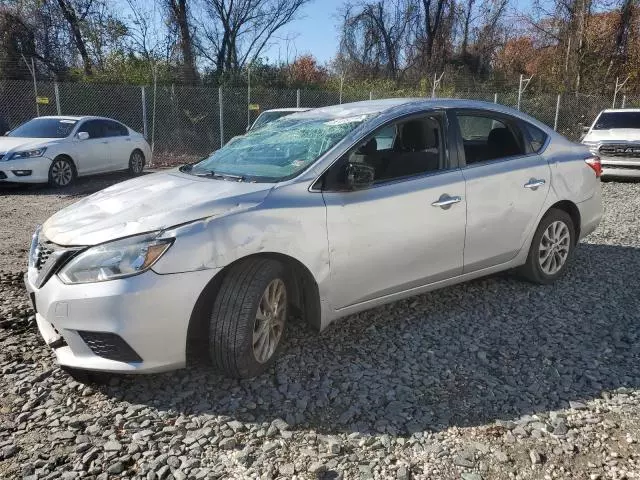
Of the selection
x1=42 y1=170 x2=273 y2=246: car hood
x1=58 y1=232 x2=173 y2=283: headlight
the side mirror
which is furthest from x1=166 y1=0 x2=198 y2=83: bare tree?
x1=58 y1=232 x2=173 y2=283: headlight

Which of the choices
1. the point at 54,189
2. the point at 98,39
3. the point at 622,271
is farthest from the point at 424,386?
the point at 98,39

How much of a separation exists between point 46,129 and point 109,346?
999cm

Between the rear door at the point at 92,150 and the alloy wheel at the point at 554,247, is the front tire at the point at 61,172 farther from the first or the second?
the alloy wheel at the point at 554,247

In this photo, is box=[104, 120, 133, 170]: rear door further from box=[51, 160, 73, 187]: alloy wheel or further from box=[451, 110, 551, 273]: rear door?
box=[451, 110, 551, 273]: rear door

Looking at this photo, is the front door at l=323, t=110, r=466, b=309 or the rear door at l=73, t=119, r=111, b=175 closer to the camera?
the front door at l=323, t=110, r=466, b=309

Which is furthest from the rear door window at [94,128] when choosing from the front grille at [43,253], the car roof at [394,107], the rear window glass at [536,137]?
the rear window glass at [536,137]

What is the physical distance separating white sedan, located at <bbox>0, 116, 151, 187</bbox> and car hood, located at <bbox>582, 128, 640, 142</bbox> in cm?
1039

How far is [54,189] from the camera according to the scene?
10844mm

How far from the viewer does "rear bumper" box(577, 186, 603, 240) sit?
5053 mm

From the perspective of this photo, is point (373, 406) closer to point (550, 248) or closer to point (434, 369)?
point (434, 369)

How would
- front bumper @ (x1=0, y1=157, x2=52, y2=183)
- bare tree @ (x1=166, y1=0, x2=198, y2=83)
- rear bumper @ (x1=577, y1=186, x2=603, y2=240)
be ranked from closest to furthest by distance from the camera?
rear bumper @ (x1=577, y1=186, x2=603, y2=240)
front bumper @ (x1=0, y1=157, x2=52, y2=183)
bare tree @ (x1=166, y1=0, x2=198, y2=83)

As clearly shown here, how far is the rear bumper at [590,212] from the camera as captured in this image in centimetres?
505

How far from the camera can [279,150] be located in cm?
388

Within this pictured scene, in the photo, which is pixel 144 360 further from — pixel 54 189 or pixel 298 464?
pixel 54 189
